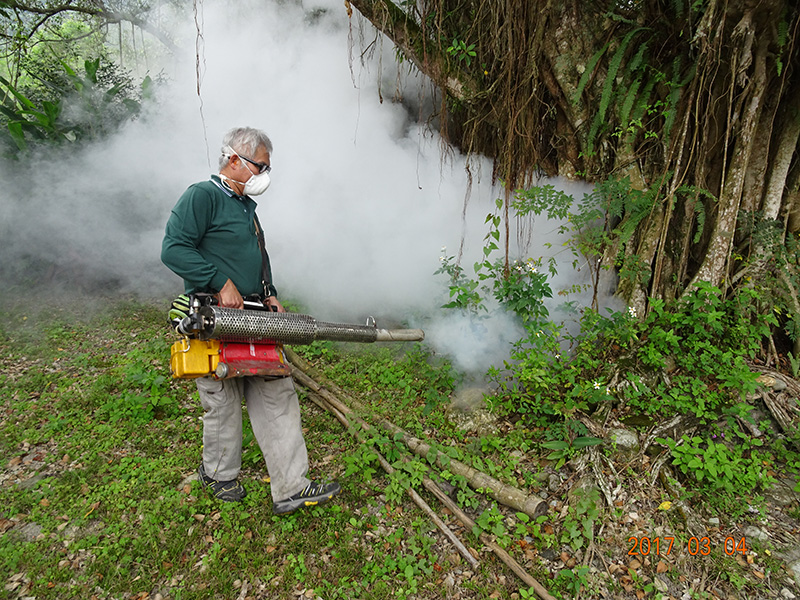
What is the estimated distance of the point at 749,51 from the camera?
3.21 metres

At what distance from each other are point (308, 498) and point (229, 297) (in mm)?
1334

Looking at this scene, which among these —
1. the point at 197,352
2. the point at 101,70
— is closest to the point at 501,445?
the point at 197,352

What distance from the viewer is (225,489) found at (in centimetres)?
282

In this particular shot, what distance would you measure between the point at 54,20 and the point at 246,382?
8.08m

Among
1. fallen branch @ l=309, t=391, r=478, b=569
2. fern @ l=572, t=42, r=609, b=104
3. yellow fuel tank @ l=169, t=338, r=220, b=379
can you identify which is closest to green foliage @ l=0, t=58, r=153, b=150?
yellow fuel tank @ l=169, t=338, r=220, b=379

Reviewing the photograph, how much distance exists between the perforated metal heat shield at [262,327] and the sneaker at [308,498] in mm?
955

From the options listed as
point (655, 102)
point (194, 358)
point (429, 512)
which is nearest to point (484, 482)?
point (429, 512)

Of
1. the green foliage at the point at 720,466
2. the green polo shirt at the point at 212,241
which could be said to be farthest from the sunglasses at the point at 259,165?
the green foliage at the point at 720,466

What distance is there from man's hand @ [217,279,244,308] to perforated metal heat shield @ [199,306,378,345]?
152mm

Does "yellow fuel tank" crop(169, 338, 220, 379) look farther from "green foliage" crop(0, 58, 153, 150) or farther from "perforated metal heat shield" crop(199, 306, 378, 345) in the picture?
"green foliage" crop(0, 58, 153, 150)

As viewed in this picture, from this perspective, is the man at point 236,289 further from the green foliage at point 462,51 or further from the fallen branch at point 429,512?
the green foliage at point 462,51

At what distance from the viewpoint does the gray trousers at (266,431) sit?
270cm

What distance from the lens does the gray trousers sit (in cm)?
270

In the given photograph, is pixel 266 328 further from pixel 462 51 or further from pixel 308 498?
pixel 462 51
